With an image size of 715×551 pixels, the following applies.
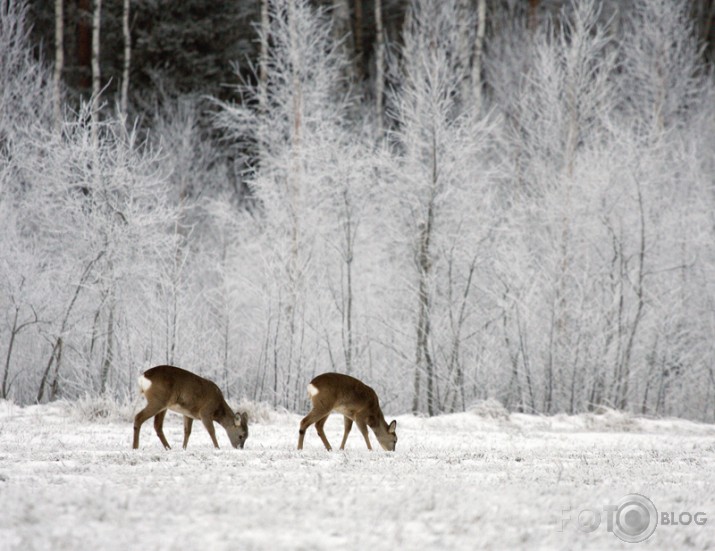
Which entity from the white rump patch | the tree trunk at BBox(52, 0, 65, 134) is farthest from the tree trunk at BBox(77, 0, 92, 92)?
the white rump patch

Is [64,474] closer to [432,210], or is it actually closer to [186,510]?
[186,510]

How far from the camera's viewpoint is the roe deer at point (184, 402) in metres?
9.07

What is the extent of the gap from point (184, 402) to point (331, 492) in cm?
383

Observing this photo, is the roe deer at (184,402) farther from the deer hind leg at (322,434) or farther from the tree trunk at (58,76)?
the tree trunk at (58,76)

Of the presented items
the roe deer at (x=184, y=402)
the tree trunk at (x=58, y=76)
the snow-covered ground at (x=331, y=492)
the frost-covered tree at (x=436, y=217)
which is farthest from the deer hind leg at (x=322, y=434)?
the tree trunk at (x=58, y=76)

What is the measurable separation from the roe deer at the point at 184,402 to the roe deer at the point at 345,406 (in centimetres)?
91

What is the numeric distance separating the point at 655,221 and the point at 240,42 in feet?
56.7

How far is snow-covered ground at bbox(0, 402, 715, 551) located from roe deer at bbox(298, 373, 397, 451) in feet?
0.82

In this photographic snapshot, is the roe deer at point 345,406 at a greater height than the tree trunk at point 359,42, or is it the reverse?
the tree trunk at point 359,42

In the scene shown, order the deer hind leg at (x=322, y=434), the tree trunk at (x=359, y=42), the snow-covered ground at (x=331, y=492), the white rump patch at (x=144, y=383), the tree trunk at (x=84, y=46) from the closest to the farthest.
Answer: the snow-covered ground at (x=331, y=492) < the white rump patch at (x=144, y=383) < the deer hind leg at (x=322, y=434) < the tree trunk at (x=84, y=46) < the tree trunk at (x=359, y=42)

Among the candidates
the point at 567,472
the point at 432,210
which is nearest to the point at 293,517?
the point at 567,472

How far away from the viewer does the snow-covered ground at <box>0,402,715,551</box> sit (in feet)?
A: 15.4

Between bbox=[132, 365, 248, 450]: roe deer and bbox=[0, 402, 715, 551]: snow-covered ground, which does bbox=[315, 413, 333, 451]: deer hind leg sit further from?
bbox=[132, 365, 248, 450]: roe deer

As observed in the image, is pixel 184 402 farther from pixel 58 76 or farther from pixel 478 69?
pixel 478 69
